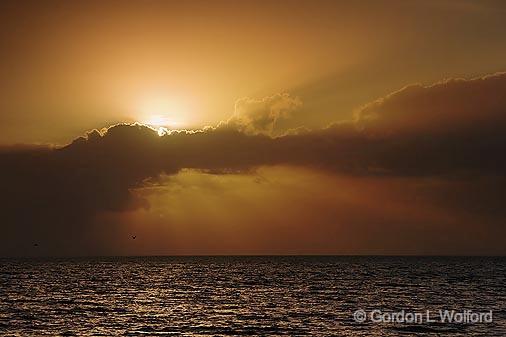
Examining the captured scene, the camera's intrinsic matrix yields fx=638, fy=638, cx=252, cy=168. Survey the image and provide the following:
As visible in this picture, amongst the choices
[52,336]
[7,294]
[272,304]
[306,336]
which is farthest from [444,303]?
[7,294]

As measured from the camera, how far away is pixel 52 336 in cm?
5972

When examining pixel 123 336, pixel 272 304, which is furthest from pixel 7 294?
pixel 123 336

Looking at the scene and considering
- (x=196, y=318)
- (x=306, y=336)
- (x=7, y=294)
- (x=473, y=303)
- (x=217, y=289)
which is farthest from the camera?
(x=217, y=289)

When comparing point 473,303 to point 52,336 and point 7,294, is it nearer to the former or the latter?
point 52,336

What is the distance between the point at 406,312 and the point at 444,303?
13.3 m

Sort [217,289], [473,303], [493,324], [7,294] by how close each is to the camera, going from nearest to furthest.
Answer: [493,324] < [473,303] < [7,294] < [217,289]

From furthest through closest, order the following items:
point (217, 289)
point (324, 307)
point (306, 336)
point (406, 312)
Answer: point (217, 289) < point (324, 307) < point (406, 312) < point (306, 336)

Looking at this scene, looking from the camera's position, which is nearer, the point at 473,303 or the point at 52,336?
the point at 52,336

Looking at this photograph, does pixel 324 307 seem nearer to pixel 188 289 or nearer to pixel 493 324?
pixel 493 324

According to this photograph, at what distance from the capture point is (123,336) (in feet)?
196

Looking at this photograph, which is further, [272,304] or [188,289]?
[188,289]

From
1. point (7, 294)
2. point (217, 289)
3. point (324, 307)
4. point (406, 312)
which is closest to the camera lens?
point (406, 312)

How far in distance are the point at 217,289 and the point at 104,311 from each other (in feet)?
131

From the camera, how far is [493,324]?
65312 mm
